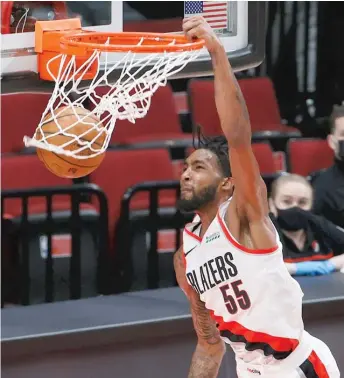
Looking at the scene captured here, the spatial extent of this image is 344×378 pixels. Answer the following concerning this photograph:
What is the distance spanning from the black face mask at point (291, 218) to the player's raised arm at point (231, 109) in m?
1.60

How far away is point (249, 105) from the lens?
23.4 feet

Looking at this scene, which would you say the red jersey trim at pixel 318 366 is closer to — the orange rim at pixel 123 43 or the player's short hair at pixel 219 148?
the player's short hair at pixel 219 148

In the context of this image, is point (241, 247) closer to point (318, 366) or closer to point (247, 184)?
point (247, 184)

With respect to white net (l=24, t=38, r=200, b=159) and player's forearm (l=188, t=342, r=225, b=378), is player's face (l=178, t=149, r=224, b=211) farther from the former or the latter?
player's forearm (l=188, t=342, r=225, b=378)

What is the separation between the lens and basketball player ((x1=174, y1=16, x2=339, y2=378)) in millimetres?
3430

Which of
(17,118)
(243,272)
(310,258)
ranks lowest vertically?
(310,258)

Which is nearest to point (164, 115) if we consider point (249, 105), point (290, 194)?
point (249, 105)

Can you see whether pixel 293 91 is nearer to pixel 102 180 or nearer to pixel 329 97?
pixel 329 97

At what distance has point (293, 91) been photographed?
8.59 meters

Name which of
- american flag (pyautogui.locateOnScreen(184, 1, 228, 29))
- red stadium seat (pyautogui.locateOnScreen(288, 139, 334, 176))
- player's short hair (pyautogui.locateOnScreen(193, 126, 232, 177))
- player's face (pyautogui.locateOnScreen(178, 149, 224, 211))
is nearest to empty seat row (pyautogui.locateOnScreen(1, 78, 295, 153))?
red stadium seat (pyautogui.locateOnScreen(288, 139, 334, 176))

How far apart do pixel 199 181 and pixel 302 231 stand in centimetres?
154

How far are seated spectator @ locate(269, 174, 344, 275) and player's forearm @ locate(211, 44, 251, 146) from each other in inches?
65.5

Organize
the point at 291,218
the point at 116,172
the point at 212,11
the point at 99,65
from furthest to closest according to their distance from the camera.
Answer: the point at 116,172 < the point at 291,218 < the point at 212,11 < the point at 99,65

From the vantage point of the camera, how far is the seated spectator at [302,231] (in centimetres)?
488
